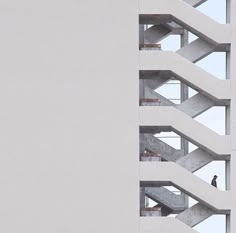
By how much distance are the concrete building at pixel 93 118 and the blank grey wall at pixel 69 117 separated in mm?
19

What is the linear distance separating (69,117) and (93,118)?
1.48 feet

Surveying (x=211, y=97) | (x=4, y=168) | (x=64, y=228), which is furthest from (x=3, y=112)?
(x=211, y=97)

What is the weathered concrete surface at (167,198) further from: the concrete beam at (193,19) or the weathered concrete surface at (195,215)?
the concrete beam at (193,19)

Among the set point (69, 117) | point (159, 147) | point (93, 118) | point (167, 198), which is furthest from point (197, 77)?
point (167, 198)

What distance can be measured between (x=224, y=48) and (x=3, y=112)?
4.49 meters

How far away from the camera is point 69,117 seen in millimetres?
21578

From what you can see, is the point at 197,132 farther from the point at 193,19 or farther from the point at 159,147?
the point at 193,19

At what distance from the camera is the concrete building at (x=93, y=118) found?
2147 centimetres

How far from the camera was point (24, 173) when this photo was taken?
70.7 feet

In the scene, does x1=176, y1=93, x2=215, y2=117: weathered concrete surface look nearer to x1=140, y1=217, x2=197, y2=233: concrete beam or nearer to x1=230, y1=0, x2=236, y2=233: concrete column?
x1=230, y1=0, x2=236, y2=233: concrete column

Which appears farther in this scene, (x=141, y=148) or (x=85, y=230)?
(x=141, y=148)

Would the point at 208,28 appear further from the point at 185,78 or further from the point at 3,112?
the point at 3,112

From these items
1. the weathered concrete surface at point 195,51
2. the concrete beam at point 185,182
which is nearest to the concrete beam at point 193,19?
the weathered concrete surface at point 195,51

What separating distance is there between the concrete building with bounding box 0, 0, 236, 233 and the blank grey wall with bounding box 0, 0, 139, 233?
2cm
